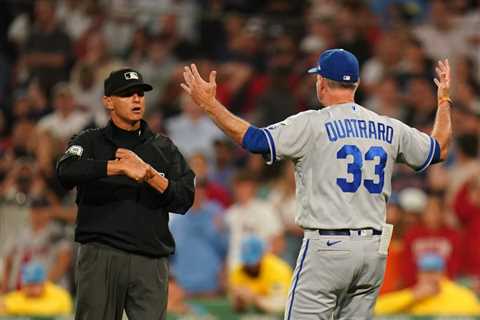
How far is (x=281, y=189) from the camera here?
39.7 ft

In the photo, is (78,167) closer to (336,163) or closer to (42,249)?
(336,163)

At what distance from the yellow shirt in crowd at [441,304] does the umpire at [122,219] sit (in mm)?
3825

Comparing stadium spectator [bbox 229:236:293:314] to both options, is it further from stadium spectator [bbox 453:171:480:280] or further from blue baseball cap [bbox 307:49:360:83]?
blue baseball cap [bbox 307:49:360:83]

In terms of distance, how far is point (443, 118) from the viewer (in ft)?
24.2

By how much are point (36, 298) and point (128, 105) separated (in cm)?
417

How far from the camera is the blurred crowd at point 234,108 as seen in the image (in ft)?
37.4

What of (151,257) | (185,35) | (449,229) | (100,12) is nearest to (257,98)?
(185,35)

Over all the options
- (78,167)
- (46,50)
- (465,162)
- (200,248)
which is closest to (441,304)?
(465,162)

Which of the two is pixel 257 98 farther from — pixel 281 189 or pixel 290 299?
pixel 290 299

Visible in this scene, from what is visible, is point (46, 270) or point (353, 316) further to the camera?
point (46, 270)

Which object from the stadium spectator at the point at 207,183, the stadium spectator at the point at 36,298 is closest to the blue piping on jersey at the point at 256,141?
the stadium spectator at the point at 36,298

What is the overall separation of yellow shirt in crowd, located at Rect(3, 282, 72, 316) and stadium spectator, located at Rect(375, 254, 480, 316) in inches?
106

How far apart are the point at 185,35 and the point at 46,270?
12.4ft

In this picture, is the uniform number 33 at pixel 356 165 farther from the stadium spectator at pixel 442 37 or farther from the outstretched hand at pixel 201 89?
the stadium spectator at pixel 442 37
